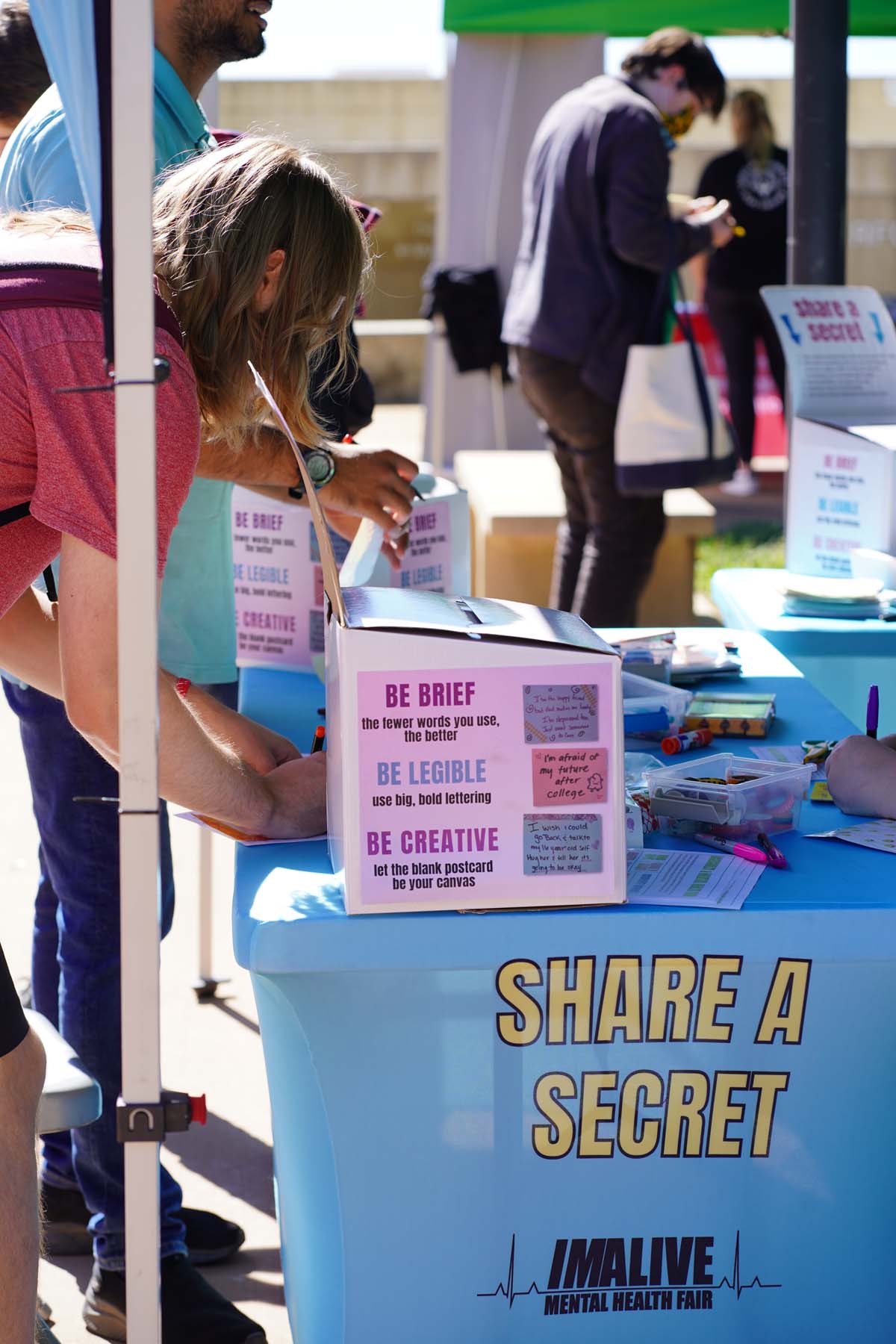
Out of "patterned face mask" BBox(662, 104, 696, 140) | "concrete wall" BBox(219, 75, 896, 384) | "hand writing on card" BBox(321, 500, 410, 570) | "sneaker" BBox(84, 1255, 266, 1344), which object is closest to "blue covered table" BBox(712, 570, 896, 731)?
"hand writing on card" BBox(321, 500, 410, 570)

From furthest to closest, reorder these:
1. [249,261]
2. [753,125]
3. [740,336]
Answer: [740,336], [753,125], [249,261]

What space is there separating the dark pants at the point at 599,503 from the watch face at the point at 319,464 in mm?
2030

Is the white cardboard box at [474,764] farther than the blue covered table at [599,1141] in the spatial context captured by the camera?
No

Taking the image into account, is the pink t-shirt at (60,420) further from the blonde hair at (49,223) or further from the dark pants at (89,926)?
the dark pants at (89,926)

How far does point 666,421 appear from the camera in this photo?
3662mm

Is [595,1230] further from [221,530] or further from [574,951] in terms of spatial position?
[221,530]

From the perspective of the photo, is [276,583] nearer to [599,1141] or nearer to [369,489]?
[369,489]

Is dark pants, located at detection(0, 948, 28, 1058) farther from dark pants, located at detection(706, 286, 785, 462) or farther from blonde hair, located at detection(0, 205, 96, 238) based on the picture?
dark pants, located at detection(706, 286, 785, 462)

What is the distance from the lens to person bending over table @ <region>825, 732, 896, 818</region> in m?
1.57

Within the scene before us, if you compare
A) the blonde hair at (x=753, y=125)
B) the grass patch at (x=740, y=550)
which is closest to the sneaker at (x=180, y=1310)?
the grass patch at (x=740, y=550)

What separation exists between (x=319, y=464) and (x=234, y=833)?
607 mm

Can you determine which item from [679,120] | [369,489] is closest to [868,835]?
[369,489]

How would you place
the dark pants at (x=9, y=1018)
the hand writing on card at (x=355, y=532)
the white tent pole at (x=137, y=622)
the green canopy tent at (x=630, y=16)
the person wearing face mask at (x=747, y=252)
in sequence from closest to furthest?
the white tent pole at (x=137, y=622)
the dark pants at (x=9, y=1018)
the hand writing on card at (x=355, y=532)
the green canopy tent at (x=630, y=16)
the person wearing face mask at (x=747, y=252)

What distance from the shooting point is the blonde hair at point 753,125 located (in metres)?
6.43
